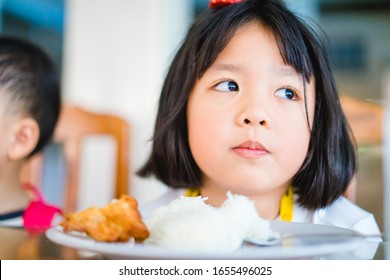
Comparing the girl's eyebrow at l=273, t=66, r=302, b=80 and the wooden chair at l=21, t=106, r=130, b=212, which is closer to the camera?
the girl's eyebrow at l=273, t=66, r=302, b=80

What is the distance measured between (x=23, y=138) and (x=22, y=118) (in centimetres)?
3

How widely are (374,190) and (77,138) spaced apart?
50 centimetres

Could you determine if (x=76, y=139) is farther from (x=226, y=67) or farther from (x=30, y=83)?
(x=226, y=67)

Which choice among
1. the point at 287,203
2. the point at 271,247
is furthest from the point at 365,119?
the point at 271,247

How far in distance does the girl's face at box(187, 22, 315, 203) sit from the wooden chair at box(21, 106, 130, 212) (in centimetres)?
39

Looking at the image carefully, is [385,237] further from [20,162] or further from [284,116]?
[20,162]

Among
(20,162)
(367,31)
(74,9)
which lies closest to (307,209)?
(20,162)

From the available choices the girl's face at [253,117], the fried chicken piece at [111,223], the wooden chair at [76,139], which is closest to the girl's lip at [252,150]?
the girl's face at [253,117]

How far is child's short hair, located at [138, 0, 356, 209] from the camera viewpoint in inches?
17.6

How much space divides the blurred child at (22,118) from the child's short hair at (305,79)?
227 millimetres

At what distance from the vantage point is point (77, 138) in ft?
2.86

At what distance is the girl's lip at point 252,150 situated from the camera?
423mm

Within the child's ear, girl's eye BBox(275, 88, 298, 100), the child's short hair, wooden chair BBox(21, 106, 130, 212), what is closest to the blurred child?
the child's ear

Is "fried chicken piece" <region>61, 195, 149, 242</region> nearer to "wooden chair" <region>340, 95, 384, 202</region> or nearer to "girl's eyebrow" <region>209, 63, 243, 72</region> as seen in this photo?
"girl's eyebrow" <region>209, 63, 243, 72</region>
